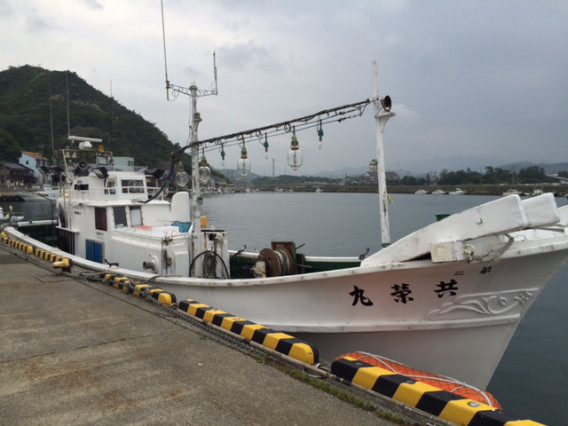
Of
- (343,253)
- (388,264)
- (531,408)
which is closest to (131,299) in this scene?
(388,264)

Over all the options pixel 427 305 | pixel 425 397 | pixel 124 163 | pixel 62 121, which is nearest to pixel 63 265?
pixel 124 163

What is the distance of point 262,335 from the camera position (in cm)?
480

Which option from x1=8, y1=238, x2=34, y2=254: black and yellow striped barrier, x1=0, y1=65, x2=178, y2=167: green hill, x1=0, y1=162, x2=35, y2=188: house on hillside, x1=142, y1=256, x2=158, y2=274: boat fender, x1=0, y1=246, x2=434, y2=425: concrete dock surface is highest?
x1=0, y1=65, x2=178, y2=167: green hill

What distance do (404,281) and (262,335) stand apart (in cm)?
186

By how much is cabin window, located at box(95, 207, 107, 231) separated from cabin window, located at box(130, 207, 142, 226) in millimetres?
650

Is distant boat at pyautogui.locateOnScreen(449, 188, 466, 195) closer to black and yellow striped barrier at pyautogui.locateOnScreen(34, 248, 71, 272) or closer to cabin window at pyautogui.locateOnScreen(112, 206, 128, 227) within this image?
cabin window at pyautogui.locateOnScreen(112, 206, 128, 227)

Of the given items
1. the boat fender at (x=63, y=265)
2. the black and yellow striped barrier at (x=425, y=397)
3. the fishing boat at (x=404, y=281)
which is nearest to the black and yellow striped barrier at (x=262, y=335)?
the black and yellow striped barrier at (x=425, y=397)

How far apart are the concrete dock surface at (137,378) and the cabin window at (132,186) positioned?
4.92 metres

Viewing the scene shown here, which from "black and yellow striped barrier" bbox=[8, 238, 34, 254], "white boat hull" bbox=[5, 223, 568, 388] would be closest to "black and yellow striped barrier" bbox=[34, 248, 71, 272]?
"black and yellow striped barrier" bbox=[8, 238, 34, 254]

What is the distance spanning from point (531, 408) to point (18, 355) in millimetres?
7779

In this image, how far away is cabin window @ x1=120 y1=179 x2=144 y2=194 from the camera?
35.0 ft

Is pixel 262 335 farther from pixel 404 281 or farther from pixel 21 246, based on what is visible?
pixel 21 246

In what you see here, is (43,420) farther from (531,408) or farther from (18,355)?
(531,408)

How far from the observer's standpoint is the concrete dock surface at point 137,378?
327 centimetres
